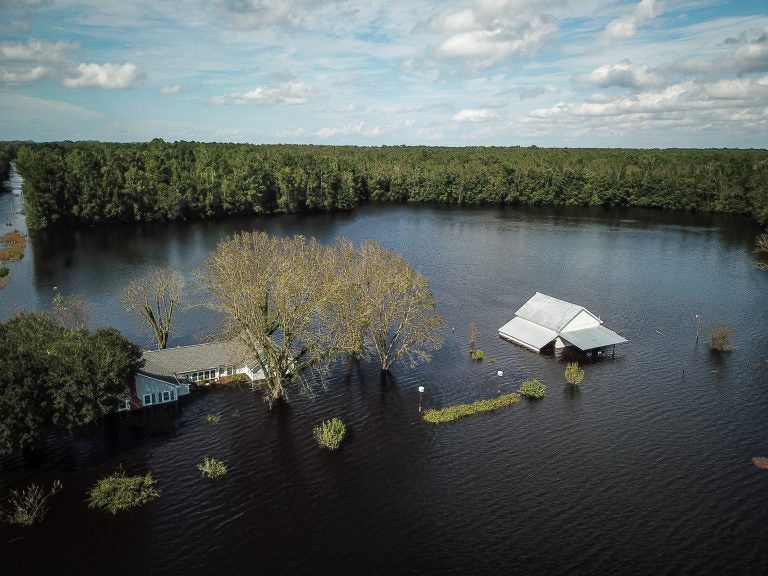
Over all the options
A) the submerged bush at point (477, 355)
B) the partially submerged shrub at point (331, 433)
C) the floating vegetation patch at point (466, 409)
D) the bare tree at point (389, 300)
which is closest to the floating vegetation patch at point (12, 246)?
the bare tree at point (389, 300)

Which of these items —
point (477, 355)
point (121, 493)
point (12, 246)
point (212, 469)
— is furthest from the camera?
point (12, 246)

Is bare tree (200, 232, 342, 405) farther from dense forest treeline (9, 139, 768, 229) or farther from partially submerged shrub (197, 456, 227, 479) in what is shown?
dense forest treeline (9, 139, 768, 229)

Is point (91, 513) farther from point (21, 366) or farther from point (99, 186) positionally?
point (99, 186)

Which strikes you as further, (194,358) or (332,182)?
(332,182)

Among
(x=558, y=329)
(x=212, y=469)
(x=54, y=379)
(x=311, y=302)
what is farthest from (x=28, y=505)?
(x=558, y=329)

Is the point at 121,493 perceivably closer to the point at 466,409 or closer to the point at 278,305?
the point at 278,305

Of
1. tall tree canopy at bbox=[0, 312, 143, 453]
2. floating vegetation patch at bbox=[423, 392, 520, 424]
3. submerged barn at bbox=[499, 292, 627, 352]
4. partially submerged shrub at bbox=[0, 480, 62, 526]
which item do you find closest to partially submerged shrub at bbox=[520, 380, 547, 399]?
floating vegetation patch at bbox=[423, 392, 520, 424]
